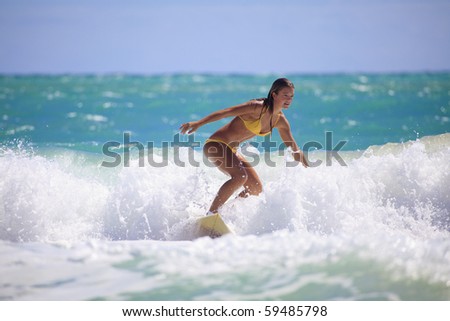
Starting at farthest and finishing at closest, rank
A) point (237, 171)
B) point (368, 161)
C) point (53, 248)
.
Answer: point (368, 161), point (237, 171), point (53, 248)

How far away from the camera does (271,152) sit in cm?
782

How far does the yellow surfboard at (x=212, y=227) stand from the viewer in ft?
15.5

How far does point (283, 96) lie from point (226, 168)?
0.74m

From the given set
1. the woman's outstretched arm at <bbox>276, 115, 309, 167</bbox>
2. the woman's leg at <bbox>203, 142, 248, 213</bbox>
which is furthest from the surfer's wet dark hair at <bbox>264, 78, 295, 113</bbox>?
the woman's leg at <bbox>203, 142, 248, 213</bbox>

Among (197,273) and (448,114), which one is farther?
(448,114)

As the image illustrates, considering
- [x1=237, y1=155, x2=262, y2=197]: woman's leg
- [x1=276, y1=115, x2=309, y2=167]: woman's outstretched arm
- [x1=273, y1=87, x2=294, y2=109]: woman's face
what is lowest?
[x1=237, y1=155, x2=262, y2=197]: woman's leg

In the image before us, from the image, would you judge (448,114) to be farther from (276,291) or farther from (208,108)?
(276,291)

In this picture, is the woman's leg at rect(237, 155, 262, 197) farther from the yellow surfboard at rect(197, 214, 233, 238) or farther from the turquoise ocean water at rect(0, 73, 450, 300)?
the yellow surfboard at rect(197, 214, 233, 238)

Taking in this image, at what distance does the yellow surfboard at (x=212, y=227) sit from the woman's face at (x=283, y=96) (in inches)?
40.0

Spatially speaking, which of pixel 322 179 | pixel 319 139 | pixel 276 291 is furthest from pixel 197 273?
pixel 319 139

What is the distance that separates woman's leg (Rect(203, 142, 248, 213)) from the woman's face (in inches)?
21.9

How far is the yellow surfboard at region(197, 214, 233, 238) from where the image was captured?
4.74 meters

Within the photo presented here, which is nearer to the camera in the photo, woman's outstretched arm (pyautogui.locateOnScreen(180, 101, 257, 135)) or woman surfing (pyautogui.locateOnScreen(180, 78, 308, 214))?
woman's outstretched arm (pyautogui.locateOnScreen(180, 101, 257, 135))
